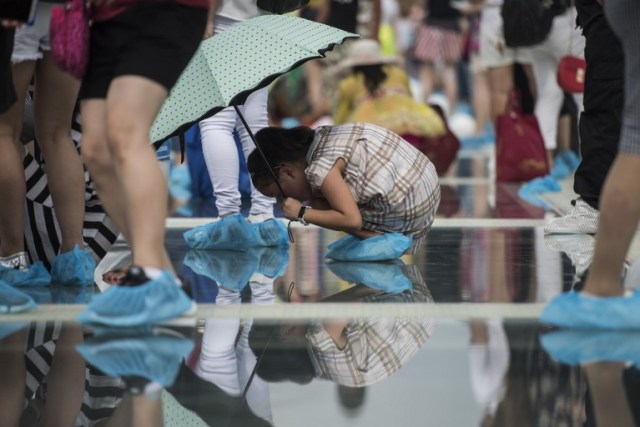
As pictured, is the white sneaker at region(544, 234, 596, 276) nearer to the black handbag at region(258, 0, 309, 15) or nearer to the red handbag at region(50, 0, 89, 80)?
the black handbag at region(258, 0, 309, 15)

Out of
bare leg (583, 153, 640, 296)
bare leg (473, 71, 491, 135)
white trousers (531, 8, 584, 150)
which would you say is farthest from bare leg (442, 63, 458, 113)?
bare leg (583, 153, 640, 296)

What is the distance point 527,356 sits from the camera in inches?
138

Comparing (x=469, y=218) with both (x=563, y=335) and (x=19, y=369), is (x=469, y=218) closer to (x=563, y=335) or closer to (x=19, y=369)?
(x=563, y=335)

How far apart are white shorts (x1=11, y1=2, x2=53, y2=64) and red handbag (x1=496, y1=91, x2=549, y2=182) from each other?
569cm

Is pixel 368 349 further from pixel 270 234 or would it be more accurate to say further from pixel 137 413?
pixel 270 234

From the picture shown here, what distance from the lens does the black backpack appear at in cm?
877

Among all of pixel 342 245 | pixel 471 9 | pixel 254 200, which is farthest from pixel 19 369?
pixel 471 9

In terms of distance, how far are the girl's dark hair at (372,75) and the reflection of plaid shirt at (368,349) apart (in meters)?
6.77

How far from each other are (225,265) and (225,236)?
0.60m

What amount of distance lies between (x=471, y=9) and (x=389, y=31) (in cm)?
321

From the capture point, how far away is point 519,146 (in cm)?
998

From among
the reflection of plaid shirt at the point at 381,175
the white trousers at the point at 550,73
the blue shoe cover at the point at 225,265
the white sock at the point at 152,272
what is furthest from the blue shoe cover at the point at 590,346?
the white trousers at the point at 550,73

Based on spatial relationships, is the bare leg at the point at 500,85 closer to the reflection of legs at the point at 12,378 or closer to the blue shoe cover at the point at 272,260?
the blue shoe cover at the point at 272,260

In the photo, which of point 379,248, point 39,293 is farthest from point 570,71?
point 39,293
